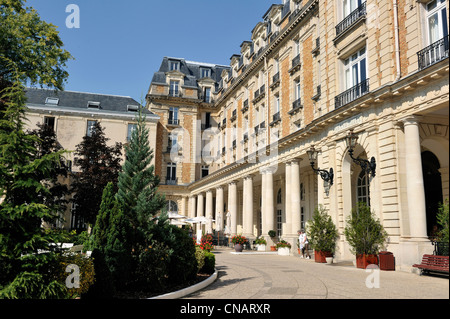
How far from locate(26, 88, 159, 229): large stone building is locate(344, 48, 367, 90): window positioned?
29.3 metres

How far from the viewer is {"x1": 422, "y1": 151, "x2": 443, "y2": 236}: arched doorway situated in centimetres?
1627

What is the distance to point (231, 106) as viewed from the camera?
39500 millimetres

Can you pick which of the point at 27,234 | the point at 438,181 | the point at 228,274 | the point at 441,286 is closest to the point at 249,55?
the point at 438,181

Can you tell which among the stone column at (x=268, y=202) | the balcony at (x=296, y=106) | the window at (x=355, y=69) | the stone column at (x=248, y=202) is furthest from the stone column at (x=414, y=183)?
the stone column at (x=248, y=202)

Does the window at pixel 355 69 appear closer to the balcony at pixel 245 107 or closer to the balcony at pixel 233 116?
the balcony at pixel 245 107

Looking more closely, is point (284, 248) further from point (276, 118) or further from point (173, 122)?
point (173, 122)

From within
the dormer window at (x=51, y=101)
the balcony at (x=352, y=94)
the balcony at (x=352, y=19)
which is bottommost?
the balcony at (x=352, y=94)

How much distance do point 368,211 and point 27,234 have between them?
470 inches

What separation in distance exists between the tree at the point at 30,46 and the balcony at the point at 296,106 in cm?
1354

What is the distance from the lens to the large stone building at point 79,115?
40875mm

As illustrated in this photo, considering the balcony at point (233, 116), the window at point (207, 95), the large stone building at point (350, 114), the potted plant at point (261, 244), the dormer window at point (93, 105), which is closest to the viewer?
the large stone building at point (350, 114)

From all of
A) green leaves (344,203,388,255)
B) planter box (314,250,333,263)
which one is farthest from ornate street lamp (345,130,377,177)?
planter box (314,250,333,263)

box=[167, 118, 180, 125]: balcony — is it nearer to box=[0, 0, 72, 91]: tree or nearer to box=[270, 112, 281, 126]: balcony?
box=[270, 112, 281, 126]: balcony
